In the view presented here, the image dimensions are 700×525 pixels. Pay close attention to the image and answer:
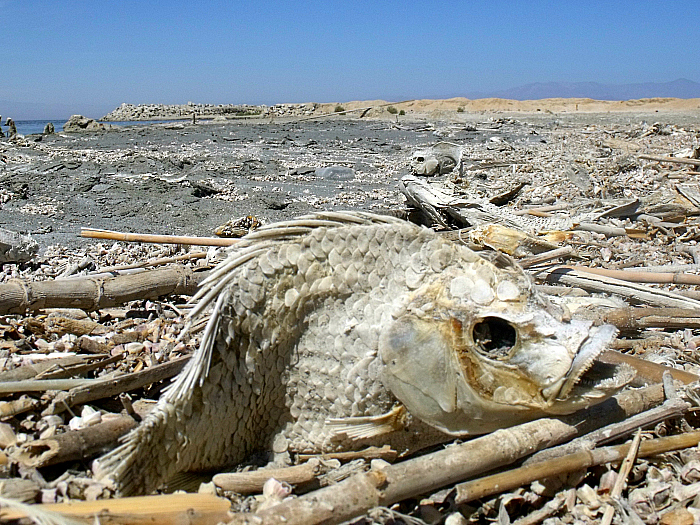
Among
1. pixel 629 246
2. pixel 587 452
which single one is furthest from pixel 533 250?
pixel 587 452

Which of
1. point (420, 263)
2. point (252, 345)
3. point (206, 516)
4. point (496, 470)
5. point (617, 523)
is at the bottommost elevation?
point (617, 523)

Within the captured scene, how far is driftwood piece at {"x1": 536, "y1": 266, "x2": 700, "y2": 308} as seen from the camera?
15.3 ft

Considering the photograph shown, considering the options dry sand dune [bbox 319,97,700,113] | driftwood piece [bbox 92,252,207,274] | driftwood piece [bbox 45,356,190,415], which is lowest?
driftwood piece [bbox 45,356,190,415]

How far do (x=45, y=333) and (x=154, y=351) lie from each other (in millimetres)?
852

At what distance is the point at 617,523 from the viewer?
250 centimetres

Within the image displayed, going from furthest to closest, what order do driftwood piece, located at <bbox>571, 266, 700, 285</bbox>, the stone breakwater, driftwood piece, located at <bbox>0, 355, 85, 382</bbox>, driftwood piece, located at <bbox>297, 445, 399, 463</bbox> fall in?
the stone breakwater
driftwood piece, located at <bbox>571, 266, 700, 285</bbox>
driftwood piece, located at <bbox>0, 355, 85, 382</bbox>
driftwood piece, located at <bbox>297, 445, 399, 463</bbox>

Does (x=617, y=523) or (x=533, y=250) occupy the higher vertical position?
(x=533, y=250)

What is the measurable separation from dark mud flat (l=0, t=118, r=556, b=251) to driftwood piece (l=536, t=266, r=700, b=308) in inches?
230

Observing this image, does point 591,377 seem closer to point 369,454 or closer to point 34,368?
point 369,454

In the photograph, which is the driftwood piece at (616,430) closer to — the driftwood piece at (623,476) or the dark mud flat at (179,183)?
the driftwood piece at (623,476)

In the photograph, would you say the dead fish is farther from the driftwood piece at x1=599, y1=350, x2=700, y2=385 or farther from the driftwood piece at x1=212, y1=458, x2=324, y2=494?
the driftwood piece at x1=599, y1=350, x2=700, y2=385

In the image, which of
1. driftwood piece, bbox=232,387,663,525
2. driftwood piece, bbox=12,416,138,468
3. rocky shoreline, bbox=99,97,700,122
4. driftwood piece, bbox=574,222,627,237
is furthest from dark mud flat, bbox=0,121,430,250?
rocky shoreline, bbox=99,97,700,122

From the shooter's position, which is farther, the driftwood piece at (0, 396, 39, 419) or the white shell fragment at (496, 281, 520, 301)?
the driftwood piece at (0, 396, 39, 419)

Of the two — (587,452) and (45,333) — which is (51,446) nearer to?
(45,333)
